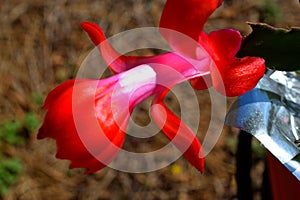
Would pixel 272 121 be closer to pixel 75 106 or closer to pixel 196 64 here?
pixel 196 64

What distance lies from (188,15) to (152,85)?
90mm

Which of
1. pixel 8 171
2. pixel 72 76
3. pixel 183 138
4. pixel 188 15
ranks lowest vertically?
pixel 8 171

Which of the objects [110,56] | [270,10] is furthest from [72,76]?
[110,56]

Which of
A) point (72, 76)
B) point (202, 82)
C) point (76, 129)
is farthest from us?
point (72, 76)

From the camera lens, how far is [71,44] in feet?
5.62

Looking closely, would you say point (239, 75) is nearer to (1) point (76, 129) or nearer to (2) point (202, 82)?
(2) point (202, 82)

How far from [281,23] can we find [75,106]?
1258 millimetres

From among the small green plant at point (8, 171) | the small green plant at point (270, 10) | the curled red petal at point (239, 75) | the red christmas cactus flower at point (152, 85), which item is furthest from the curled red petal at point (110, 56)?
the small green plant at point (270, 10)

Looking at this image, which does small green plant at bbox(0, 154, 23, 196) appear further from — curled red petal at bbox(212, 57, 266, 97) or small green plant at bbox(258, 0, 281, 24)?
curled red petal at bbox(212, 57, 266, 97)

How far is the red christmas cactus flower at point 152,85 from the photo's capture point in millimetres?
470

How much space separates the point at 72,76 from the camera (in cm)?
165

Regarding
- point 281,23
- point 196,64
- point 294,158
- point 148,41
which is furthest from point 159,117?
point 281,23

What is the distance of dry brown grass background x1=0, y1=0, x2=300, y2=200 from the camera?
1.44 m

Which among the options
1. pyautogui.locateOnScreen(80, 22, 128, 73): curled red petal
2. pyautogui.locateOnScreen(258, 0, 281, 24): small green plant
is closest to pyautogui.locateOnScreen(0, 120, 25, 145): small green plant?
pyautogui.locateOnScreen(258, 0, 281, 24): small green plant
